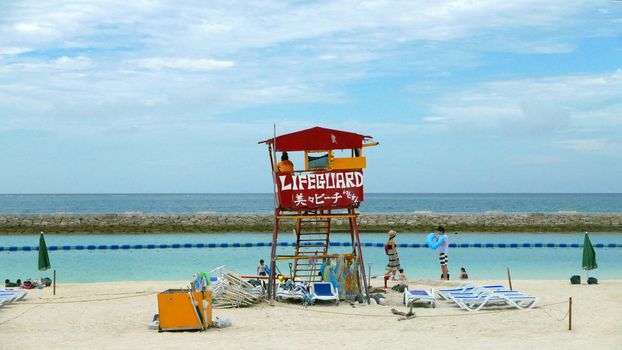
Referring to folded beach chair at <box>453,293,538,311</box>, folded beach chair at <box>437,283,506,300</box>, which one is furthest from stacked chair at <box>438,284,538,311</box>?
folded beach chair at <box>437,283,506,300</box>

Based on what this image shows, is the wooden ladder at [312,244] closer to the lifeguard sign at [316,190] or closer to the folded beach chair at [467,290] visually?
the lifeguard sign at [316,190]

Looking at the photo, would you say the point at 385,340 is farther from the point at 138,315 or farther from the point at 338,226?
the point at 338,226

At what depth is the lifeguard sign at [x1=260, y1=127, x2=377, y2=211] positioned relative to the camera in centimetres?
1567

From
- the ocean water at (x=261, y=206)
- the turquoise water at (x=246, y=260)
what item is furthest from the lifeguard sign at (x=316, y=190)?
the ocean water at (x=261, y=206)

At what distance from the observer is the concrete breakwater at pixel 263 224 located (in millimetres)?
46156

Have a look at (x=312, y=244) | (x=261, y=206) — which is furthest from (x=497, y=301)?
(x=261, y=206)

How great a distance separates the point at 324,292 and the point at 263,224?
33311mm

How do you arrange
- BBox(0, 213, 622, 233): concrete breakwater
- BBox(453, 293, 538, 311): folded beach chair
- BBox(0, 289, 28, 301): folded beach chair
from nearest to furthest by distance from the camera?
BBox(453, 293, 538, 311): folded beach chair, BBox(0, 289, 28, 301): folded beach chair, BBox(0, 213, 622, 233): concrete breakwater

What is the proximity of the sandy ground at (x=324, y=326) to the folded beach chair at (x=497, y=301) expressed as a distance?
22 centimetres

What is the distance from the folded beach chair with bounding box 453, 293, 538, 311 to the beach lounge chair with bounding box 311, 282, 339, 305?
2.44 meters

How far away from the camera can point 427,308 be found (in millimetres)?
14930

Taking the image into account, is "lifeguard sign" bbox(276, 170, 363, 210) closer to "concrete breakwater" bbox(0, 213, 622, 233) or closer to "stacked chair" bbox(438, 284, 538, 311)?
"stacked chair" bbox(438, 284, 538, 311)

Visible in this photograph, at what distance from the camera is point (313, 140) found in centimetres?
1571

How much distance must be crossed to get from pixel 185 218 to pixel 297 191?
37.0 m
